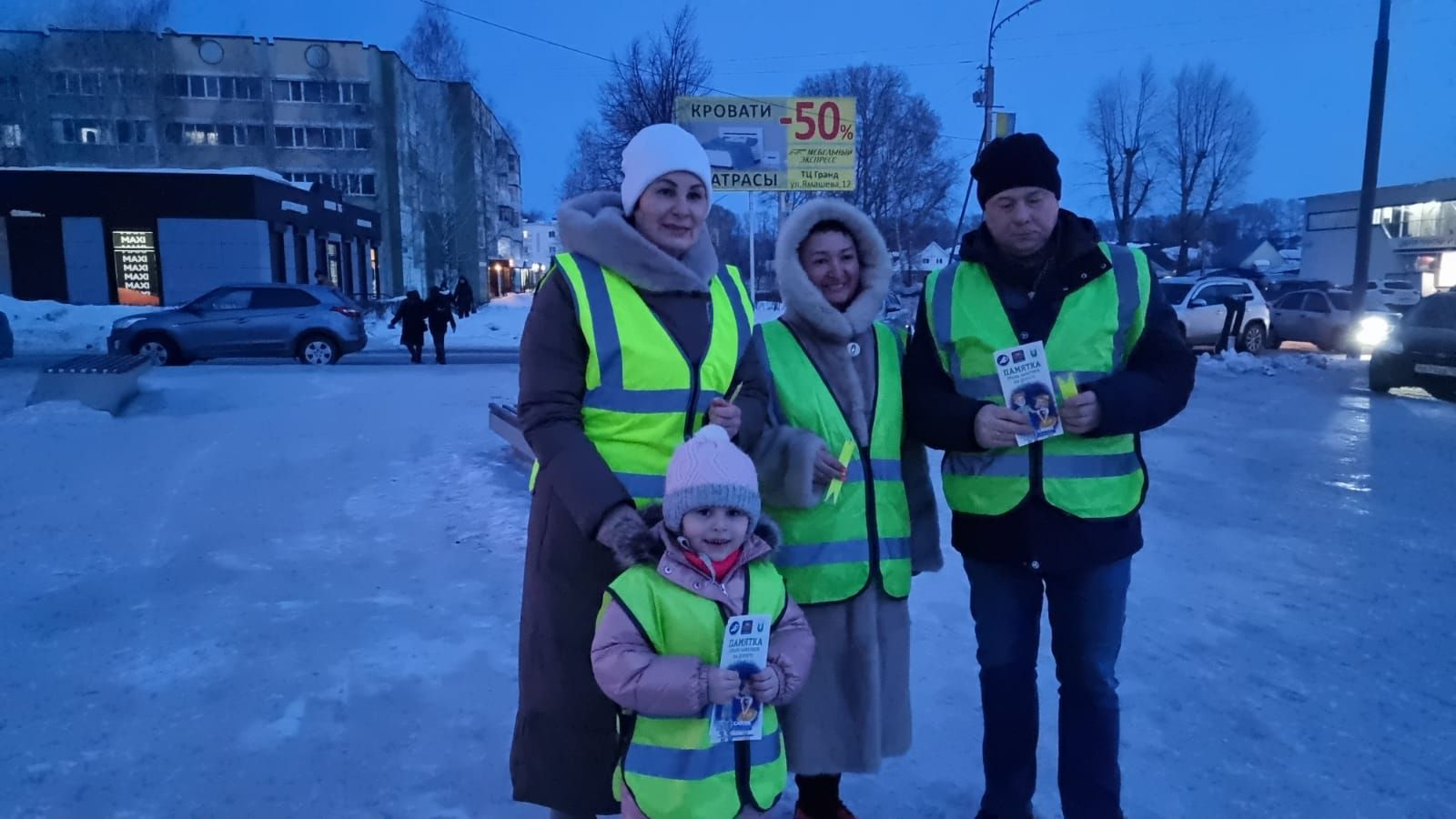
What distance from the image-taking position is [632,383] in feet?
7.97

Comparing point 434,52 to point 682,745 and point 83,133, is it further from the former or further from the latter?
point 682,745

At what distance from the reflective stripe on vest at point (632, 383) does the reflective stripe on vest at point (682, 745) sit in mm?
280

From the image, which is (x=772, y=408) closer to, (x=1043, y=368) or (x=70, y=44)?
(x=1043, y=368)

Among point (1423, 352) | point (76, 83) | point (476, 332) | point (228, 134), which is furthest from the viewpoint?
point (228, 134)

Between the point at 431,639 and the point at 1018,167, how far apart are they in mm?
3314

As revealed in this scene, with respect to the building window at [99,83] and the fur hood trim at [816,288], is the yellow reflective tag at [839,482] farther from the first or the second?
the building window at [99,83]

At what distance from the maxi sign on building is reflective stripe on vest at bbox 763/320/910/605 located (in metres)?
16.4

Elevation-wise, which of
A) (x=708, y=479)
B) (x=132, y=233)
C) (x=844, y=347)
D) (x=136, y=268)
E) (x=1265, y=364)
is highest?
(x=132, y=233)

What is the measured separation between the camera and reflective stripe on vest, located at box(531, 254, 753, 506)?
2418 mm

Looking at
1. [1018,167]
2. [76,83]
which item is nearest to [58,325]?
[1018,167]

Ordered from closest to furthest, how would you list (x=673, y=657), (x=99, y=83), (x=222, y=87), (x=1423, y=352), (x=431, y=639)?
(x=673, y=657) < (x=431, y=639) < (x=1423, y=352) < (x=99, y=83) < (x=222, y=87)

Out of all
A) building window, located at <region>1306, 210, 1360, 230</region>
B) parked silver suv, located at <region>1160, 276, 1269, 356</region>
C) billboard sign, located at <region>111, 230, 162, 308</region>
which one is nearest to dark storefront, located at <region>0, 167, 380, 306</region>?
billboard sign, located at <region>111, 230, 162, 308</region>

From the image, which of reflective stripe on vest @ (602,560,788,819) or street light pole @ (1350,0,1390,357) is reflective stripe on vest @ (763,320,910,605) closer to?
reflective stripe on vest @ (602,560,788,819)

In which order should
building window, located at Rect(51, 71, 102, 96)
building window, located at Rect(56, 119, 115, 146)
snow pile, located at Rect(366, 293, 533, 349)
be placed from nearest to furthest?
snow pile, located at Rect(366, 293, 533, 349)
building window, located at Rect(51, 71, 102, 96)
building window, located at Rect(56, 119, 115, 146)
